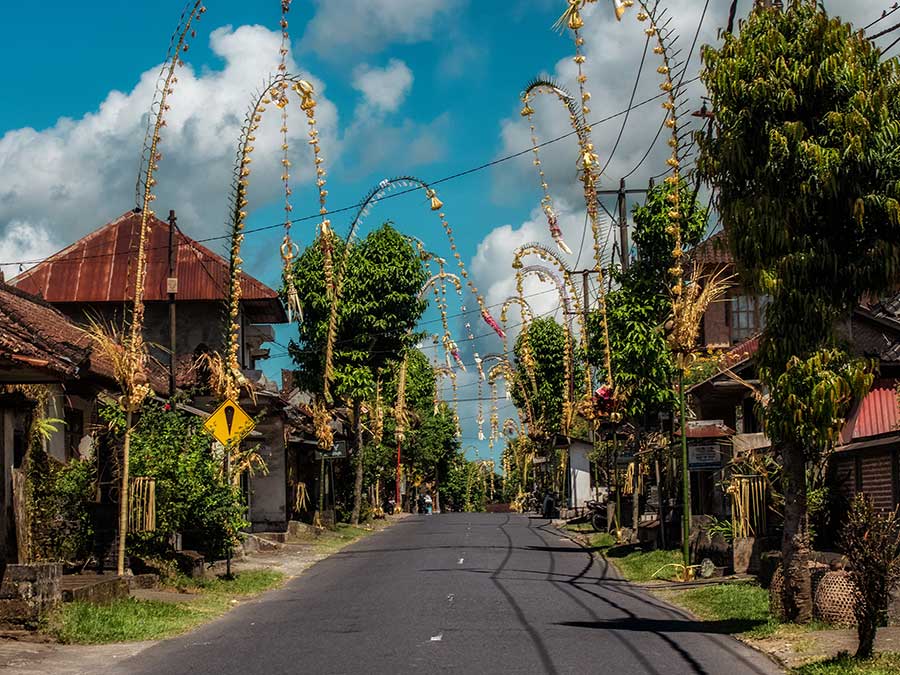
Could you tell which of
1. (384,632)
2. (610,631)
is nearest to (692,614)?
(610,631)

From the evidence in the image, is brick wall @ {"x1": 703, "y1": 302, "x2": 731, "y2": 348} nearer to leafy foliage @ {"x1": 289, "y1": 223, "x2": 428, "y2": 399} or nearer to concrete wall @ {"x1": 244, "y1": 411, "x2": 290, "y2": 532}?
leafy foliage @ {"x1": 289, "y1": 223, "x2": 428, "y2": 399}

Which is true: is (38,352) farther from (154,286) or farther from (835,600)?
(154,286)

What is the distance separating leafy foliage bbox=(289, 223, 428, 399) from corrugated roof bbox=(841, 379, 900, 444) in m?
23.4

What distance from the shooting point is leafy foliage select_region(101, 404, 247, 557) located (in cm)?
2166

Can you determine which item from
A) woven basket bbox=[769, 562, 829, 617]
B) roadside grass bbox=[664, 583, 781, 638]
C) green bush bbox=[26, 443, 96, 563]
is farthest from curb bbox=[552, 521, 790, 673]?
green bush bbox=[26, 443, 96, 563]

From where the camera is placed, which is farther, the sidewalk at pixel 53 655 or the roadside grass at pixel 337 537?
the roadside grass at pixel 337 537

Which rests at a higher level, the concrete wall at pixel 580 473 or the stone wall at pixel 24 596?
the concrete wall at pixel 580 473

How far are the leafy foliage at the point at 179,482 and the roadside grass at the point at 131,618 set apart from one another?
1.38m

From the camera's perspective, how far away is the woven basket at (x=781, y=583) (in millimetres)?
15016

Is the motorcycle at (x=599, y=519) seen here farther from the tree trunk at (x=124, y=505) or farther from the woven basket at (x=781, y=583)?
the woven basket at (x=781, y=583)

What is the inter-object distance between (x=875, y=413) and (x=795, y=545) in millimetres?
10372

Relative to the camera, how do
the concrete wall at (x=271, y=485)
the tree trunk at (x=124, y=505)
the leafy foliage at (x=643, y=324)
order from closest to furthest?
the tree trunk at (x=124, y=505) → the leafy foliage at (x=643, y=324) → the concrete wall at (x=271, y=485)

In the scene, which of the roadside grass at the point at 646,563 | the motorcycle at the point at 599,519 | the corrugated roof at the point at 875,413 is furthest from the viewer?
the motorcycle at the point at 599,519

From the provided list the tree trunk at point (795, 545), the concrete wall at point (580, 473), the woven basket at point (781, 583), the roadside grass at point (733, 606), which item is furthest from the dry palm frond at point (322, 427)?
the tree trunk at point (795, 545)
